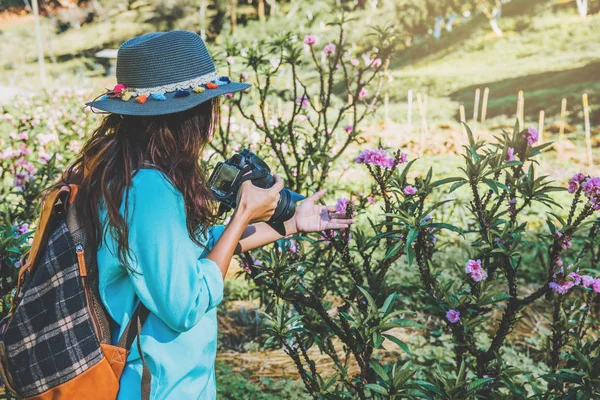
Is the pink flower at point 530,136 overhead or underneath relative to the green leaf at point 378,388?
overhead

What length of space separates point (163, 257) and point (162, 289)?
2.5 inches

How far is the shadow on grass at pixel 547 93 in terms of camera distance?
8578 mm

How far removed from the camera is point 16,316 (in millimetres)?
1108

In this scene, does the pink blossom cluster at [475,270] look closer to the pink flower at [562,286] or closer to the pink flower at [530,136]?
the pink flower at [562,286]

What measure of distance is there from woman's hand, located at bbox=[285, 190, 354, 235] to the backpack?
604 mm

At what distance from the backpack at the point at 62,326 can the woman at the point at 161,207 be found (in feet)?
0.09

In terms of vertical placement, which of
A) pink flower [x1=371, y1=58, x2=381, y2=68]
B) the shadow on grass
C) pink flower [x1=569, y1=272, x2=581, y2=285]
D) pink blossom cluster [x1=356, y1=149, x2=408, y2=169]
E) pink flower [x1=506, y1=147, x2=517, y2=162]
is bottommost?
the shadow on grass

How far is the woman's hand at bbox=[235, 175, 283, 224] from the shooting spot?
1252 millimetres

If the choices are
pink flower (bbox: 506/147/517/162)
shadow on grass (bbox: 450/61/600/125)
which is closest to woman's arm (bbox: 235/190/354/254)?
pink flower (bbox: 506/147/517/162)

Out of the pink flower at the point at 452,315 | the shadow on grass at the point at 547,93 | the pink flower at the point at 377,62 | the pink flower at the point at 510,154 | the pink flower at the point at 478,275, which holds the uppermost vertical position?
the pink flower at the point at 377,62

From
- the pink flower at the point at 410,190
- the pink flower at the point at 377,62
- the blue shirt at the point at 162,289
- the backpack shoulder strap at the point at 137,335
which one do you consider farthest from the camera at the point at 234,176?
the pink flower at the point at 377,62

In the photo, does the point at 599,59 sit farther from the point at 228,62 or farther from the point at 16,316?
the point at 16,316

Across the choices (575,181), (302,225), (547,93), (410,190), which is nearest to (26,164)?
(302,225)

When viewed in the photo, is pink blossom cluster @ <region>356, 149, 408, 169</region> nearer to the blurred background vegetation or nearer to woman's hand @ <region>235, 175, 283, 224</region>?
woman's hand @ <region>235, 175, 283, 224</region>
